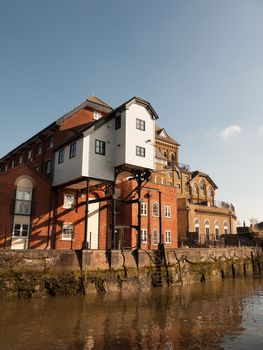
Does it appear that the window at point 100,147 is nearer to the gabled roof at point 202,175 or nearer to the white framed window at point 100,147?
the white framed window at point 100,147

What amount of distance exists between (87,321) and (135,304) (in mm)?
4727

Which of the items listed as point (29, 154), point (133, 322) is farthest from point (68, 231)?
point (133, 322)

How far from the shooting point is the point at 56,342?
10953 mm

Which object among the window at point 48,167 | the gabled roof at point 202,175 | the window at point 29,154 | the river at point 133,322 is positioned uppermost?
the gabled roof at point 202,175

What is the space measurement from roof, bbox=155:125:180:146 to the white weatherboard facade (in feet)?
103

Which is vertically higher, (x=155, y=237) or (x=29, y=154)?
(x=29, y=154)

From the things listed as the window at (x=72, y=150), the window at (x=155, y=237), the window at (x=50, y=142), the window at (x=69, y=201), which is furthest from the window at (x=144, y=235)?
the window at (x=50, y=142)

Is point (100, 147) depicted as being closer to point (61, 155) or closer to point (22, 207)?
Result: point (61, 155)

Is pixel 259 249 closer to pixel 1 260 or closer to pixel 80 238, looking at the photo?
pixel 80 238

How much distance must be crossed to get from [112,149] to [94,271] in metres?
10.6

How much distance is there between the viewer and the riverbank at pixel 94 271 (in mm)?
18828

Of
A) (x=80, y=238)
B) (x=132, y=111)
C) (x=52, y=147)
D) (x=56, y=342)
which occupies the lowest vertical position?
(x=56, y=342)

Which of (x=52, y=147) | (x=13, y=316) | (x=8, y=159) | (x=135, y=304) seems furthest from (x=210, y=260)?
(x=8, y=159)

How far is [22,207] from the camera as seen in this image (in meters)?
25.9
